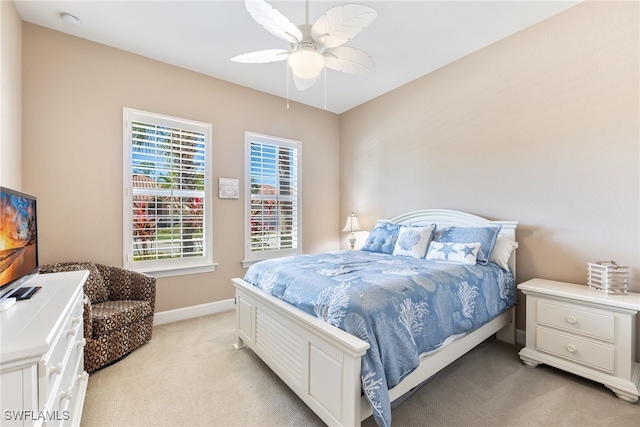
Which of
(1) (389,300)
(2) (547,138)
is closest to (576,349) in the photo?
(1) (389,300)

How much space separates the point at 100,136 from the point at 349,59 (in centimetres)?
257

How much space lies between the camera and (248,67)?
3.23 meters

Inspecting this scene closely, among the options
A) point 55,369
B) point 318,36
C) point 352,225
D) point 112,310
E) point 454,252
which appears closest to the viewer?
point 55,369

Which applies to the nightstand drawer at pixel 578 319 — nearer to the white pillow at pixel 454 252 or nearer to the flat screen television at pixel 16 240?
the white pillow at pixel 454 252

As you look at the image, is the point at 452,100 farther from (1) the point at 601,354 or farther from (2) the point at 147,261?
(2) the point at 147,261

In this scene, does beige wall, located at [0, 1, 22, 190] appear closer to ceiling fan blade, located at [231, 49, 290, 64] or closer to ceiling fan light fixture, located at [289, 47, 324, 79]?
ceiling fan blade, located at [231, 49, 290, 64]

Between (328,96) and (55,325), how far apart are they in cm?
385

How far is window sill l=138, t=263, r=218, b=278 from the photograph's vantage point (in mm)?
3056

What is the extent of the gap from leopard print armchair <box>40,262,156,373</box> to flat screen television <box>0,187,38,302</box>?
22.5 inches

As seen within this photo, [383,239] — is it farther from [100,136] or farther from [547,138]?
[100,136]

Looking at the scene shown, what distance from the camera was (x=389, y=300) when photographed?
1.55 m

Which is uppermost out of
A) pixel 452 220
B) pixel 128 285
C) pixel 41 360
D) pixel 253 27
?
pixel 253 27

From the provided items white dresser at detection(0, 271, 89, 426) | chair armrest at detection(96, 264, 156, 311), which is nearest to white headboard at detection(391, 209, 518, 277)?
chair armrest at detection(96, 264, 156, 311)

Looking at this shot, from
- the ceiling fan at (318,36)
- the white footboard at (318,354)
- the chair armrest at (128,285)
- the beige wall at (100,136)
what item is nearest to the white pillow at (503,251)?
the white footboard at (318,354)
